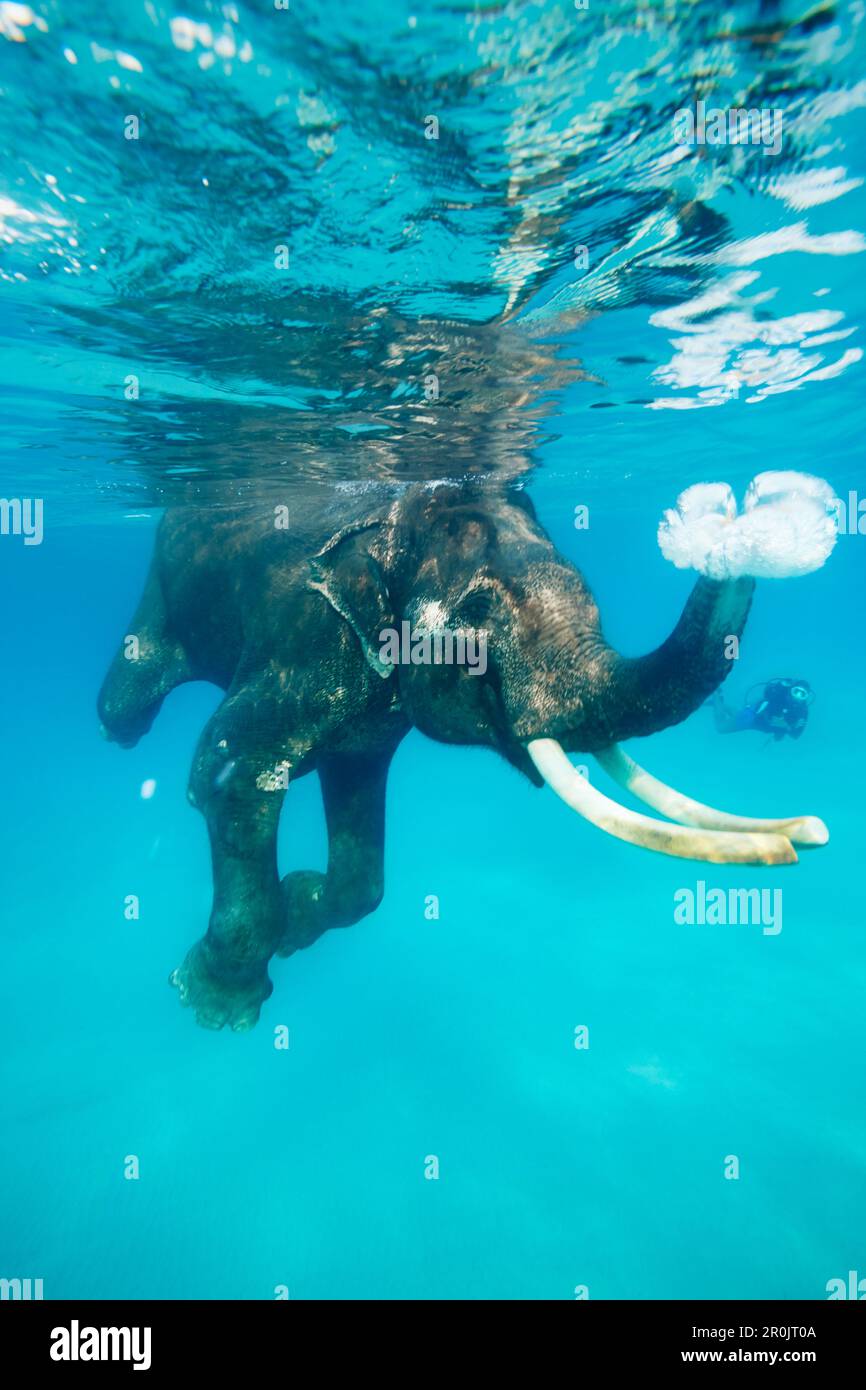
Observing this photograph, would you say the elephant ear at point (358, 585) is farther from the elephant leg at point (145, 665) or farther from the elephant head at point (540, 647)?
the elephant leg at point (145, 665)

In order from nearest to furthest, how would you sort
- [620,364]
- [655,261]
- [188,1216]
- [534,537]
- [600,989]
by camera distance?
[534,537], [655,261], [188,1216], [620,364], [600,989]

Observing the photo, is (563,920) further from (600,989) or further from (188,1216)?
(188,1216)

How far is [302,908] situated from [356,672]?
168 cm

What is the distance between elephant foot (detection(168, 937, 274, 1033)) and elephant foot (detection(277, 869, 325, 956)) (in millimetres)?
619

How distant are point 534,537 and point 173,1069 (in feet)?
31.8

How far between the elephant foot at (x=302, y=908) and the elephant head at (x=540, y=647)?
1.60 m

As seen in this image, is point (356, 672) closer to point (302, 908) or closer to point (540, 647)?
point (540, 647)

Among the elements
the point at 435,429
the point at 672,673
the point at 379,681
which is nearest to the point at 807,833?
the point at 672,673

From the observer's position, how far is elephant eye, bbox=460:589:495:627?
13.6 feet

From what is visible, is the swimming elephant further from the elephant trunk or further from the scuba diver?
the scuba diver

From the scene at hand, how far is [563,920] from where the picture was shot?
1513 cm

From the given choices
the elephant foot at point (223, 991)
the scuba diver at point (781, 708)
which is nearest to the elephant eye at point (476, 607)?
the elephant foot at point (223, 991)
